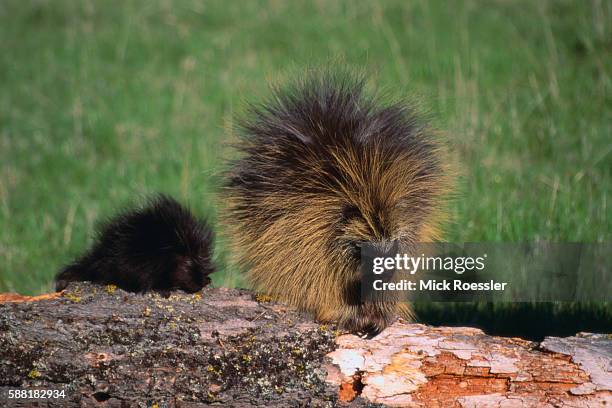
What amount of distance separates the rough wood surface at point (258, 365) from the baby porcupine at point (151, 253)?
36cm

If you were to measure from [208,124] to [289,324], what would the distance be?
6.11 m

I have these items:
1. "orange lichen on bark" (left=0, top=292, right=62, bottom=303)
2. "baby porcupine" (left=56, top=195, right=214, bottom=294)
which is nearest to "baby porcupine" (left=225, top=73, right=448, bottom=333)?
"baby porcupine" (left=56, top=195, right=214, bottom=294)

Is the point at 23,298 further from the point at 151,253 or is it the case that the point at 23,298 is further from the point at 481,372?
the point at 481,372

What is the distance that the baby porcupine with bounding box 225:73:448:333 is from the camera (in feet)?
13.8

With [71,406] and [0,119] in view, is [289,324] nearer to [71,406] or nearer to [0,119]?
[71,406]

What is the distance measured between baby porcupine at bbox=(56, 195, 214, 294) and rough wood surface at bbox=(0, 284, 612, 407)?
0.36 metres

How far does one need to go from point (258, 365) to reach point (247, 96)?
5.75 meters

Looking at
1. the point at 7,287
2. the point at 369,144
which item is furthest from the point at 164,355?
the point at 7,287

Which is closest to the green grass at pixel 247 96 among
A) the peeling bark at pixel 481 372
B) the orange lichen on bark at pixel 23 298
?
the orange lichen on bark at pixel 23 298

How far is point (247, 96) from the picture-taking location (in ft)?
30.1

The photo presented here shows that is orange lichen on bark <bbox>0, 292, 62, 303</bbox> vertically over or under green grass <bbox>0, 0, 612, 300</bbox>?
under

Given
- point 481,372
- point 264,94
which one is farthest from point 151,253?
point 264,94

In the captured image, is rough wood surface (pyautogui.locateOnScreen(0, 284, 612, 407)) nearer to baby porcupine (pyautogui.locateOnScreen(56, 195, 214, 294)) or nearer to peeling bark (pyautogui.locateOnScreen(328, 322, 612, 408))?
peeling bark (pyautogui.locateOnScreen(328, 322, 612, 408))

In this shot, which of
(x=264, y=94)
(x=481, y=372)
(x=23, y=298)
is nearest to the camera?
(x=481, y=372)
